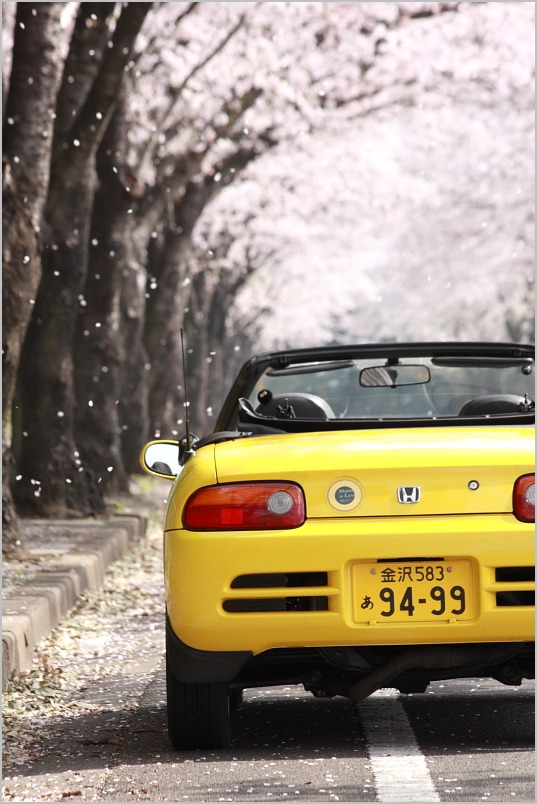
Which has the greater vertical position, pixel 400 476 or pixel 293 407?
pixel 293 407

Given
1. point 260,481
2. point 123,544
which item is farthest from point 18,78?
point 260,481

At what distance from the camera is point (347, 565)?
4.55 metres

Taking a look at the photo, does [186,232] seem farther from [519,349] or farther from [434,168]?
[519,349]

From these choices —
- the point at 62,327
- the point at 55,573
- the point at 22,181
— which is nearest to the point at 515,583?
the point at 55,573

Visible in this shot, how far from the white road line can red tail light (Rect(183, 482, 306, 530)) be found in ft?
2.77

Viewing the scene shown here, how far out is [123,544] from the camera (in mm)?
12578

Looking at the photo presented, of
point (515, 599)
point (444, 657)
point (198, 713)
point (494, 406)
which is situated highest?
point (494, 406)

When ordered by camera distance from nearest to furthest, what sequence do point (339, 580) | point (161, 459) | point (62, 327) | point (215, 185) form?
point (339, 580) → point (161, 459) → point (62, 327) → point (215, 185)

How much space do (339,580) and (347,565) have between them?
0.05m

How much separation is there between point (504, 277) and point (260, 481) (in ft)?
124

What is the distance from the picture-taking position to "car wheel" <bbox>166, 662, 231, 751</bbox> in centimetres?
488

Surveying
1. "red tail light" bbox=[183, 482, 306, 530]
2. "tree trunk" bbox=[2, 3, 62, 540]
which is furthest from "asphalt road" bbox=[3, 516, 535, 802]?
"tree trunk" bbox=[2, 3, 62, 540]

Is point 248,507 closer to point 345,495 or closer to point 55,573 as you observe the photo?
point 345,495

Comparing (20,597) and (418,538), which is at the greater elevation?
(418,538)
